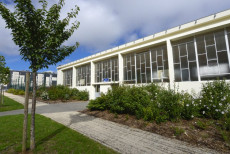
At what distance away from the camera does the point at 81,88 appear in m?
21.1

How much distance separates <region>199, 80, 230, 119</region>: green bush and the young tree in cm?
694

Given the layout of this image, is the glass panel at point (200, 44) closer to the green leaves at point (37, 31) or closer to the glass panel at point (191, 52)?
the glass panel at point (191, 52)

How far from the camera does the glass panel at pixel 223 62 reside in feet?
29.0

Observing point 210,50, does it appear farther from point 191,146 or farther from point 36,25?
point 36,25

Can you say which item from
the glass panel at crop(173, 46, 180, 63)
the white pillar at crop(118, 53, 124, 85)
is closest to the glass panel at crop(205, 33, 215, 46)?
the glass panel at crop(173, 46, 180, 63)

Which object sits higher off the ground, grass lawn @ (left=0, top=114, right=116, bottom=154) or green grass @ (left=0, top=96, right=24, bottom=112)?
grass lawn @ (left=0, top=114, right=116, bottom=154)

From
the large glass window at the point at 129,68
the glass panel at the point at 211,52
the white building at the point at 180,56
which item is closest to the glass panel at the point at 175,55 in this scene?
the white building at the point at 180,56

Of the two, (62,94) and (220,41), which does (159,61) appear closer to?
(220,41)

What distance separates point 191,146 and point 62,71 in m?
28.7

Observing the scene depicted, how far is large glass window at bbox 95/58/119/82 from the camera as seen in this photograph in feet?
56.9

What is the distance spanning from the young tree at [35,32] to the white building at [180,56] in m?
9.97

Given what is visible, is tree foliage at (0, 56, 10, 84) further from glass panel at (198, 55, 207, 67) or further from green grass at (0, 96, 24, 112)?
glass panel at (198, 55, 207, 67)

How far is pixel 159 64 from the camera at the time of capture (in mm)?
12555

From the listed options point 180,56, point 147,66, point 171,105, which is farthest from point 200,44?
point 171,105
